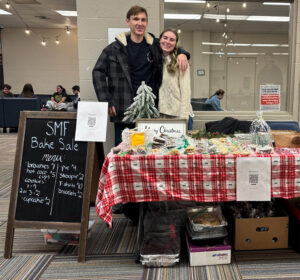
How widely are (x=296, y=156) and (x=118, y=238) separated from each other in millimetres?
1354

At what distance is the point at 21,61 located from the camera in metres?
11.2

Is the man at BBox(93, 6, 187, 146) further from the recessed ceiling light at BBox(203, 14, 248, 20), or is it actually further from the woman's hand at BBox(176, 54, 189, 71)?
the recessed ceiling light at BBox(203, 14, 248, 20)

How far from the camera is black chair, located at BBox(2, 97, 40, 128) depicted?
8.05 metres

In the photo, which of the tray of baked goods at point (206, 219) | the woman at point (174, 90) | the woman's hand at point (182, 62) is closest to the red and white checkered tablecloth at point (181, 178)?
the tray of baked goods at point (206, 219)

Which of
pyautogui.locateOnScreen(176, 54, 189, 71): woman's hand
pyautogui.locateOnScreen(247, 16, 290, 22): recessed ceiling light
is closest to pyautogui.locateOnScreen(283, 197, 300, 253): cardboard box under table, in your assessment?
pyautogui.locateOnScreen(176, 54, 189, 71): woman's hand

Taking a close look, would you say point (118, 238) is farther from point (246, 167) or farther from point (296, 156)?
point (296, 156)

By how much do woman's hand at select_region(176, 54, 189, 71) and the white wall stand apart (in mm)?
9650

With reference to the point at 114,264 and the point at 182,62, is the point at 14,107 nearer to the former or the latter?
the point at 182,62

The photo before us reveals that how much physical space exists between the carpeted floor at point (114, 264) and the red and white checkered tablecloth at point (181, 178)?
381 millimetres

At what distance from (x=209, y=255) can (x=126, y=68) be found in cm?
148

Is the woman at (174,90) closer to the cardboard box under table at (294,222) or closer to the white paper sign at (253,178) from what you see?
the white paper sign at (253,178)

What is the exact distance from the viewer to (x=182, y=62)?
2.35 m

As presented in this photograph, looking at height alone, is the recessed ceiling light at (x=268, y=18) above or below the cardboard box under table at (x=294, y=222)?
above

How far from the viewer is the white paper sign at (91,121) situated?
6.32 feet
